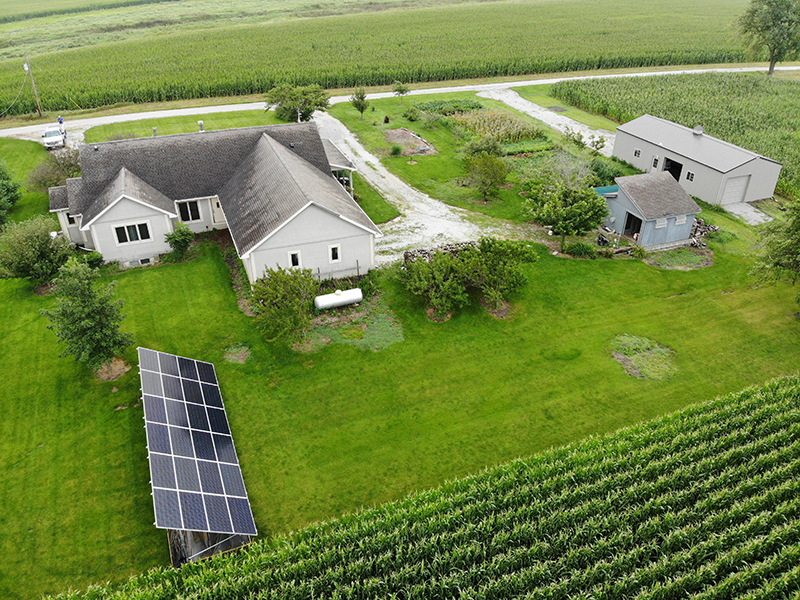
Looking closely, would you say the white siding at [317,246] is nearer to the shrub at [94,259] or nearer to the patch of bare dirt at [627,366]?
the shrub at [94,259]

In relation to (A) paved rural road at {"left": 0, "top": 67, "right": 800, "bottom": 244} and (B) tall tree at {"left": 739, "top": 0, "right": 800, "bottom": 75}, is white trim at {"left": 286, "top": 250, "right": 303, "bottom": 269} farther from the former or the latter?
(B) tall tree at {"left": 739, "top": 0, "right": 800, "bottom": 75}

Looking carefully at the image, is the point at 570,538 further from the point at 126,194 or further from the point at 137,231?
the point at 126,194

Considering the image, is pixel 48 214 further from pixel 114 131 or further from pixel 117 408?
pixel 117 408

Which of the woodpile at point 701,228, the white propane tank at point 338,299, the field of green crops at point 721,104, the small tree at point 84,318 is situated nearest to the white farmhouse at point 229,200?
the white propane tank at point 338,299

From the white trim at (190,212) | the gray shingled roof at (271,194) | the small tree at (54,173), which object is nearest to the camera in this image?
the gray shingled roof at (271,194)

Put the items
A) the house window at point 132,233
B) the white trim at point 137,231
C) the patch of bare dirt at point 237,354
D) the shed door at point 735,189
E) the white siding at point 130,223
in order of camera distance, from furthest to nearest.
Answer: the shed door at point 735,189, the house window at point 132,233, the white trim at point 137,231, the white siding at point 130,223, the patch of bare dirt at point 237,354

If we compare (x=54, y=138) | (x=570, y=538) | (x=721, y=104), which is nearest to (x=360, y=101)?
(x=54, y=138)
